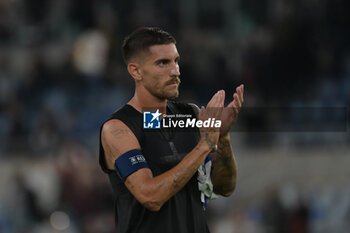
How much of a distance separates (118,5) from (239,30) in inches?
107

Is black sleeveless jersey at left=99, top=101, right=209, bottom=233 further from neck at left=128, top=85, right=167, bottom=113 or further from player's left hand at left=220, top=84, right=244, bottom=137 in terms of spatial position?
player's left hand at left=220, top=84, right=244, bottom=137

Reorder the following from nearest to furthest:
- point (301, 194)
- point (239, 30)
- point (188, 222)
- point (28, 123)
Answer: point (188, 222) → point (301, 194) → point (28, 123) → point (239, 30)

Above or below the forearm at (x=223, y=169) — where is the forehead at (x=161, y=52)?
above

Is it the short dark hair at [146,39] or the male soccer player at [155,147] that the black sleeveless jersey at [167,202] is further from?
the short dark hair at [146,39]

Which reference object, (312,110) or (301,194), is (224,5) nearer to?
(312,110)

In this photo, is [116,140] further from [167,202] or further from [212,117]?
[212,117]

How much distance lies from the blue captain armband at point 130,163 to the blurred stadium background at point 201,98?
631 centimetres

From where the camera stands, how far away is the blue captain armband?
5.11 meters

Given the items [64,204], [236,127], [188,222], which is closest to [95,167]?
[64,204]

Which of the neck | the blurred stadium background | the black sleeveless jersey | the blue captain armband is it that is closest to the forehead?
the neck

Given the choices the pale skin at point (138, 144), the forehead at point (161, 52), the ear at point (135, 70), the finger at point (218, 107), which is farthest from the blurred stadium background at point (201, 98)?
the finger at point (218, 107)

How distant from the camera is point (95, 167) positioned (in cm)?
1225

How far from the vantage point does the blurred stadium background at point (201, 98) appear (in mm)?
11930

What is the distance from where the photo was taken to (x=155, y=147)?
5336 millimetres
